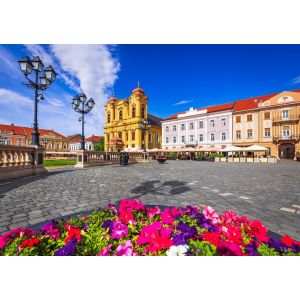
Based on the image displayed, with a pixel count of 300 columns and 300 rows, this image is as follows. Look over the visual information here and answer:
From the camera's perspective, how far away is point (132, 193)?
200 inches

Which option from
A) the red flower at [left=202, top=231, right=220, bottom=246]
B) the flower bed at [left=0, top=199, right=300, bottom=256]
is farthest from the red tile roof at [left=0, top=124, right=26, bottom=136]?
the red flower at [left=202, top=231, right=220, bottom=246]

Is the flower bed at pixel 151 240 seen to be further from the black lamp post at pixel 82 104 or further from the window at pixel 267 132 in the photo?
the window at pixel 267 132

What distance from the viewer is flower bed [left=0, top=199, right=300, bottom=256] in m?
1.70

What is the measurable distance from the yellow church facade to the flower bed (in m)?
43.8

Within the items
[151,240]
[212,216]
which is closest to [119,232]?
[151,240]

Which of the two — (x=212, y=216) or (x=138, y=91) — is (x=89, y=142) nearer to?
(x=138, y=91)

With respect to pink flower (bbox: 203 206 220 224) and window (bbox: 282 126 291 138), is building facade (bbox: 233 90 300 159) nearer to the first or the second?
window (bbox: 282 126 291 138)

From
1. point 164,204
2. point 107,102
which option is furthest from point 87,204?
point 107,102

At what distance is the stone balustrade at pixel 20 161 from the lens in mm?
7027

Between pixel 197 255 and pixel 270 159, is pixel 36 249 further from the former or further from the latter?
pixel 270 159

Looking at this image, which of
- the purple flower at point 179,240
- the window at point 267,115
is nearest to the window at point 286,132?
the window at point 267,115

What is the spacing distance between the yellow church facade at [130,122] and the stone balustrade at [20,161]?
36.4m

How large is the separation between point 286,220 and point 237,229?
1834 millimetres

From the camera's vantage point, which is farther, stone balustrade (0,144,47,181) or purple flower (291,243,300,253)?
stone balustrade (0,144,47,181)
